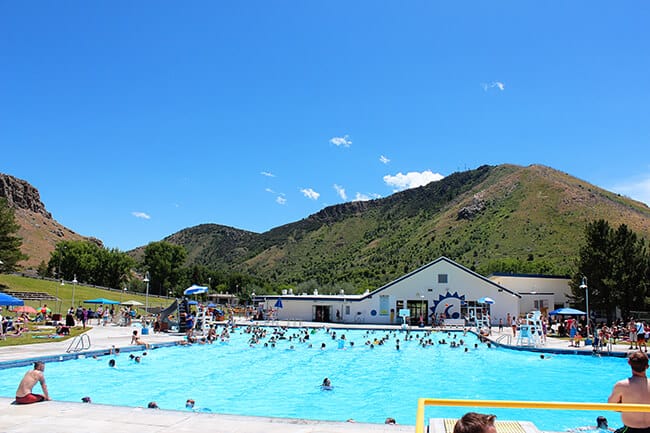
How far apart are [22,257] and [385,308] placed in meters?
41.6

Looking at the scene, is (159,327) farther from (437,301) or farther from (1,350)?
(437,301)

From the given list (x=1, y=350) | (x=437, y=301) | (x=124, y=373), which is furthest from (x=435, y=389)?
(x=437, y=301)

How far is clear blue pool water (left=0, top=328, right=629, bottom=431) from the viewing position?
500 inches

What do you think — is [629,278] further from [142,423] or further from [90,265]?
[90,265]

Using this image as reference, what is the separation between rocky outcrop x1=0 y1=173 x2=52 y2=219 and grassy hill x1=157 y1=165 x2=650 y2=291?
4774 cm

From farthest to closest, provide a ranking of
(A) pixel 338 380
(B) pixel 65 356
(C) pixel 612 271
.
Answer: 1. (C) pixel 612 271
2. (A) pixel 338 380
3. (B) pixel 65 356

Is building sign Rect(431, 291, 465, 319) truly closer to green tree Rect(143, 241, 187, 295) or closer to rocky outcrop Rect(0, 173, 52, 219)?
green tree Rect(143, 241, 187, 295)

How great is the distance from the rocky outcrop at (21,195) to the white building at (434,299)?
126774mm

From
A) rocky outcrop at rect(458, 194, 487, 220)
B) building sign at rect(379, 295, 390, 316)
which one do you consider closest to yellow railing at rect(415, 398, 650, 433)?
building sign at rect(379, 295, 390, 316)

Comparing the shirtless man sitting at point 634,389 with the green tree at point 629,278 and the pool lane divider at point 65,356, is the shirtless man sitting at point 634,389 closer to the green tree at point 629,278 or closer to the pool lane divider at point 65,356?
the pool lane divider at point 65,356

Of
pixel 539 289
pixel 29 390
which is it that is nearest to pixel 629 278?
pixel 539 289

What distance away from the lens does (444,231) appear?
91500 millimetres

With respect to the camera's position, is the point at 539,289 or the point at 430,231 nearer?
the point at 539,289

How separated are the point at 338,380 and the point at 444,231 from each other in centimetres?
7770
